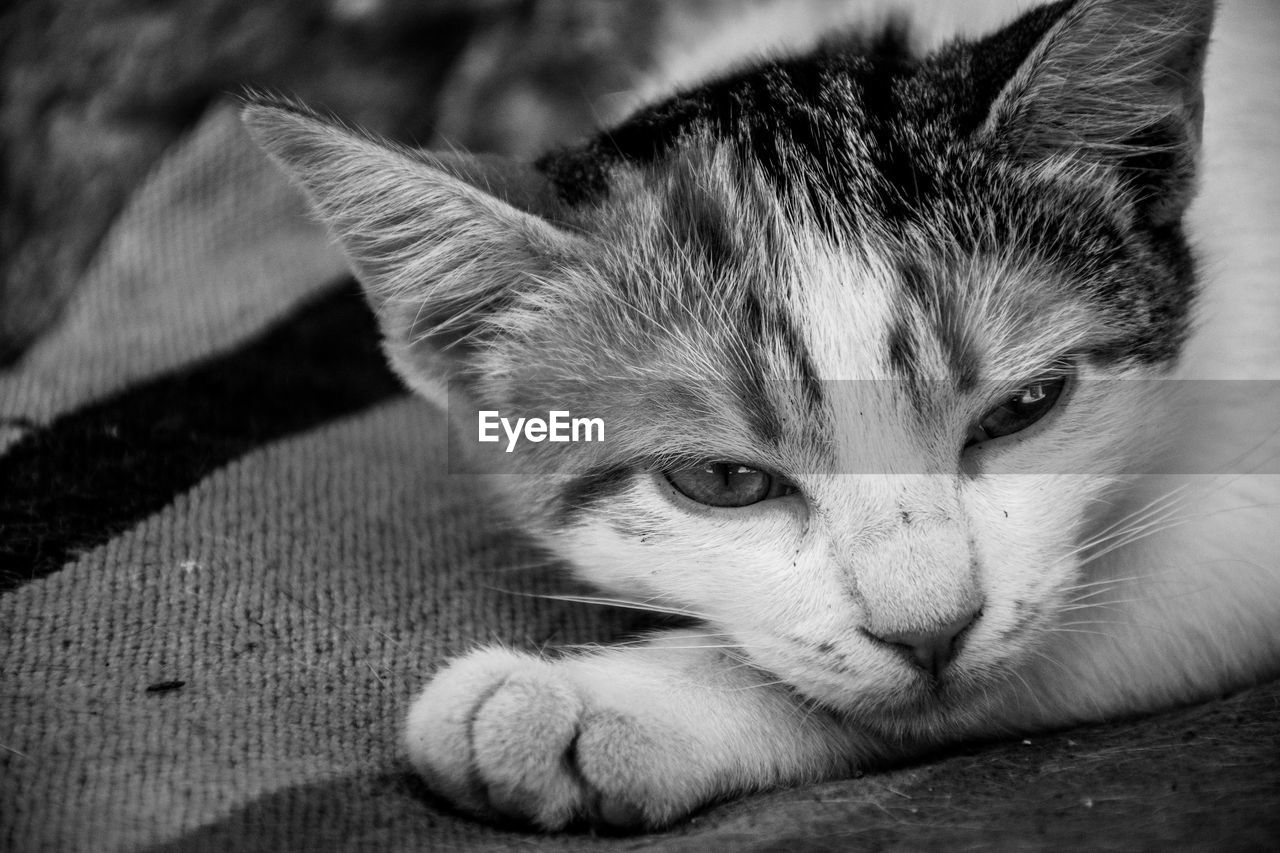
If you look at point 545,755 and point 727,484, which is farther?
point 727,484

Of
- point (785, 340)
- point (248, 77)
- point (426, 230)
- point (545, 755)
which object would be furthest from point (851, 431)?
point (248, 77)

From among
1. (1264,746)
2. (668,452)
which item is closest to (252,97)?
(668,452)

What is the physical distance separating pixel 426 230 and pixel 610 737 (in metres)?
0.65

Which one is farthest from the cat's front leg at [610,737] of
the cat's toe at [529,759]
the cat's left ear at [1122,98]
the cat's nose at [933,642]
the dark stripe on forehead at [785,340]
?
the cat's left ear at [1122,98]

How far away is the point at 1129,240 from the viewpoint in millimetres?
1343

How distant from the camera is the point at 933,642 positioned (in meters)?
1.09

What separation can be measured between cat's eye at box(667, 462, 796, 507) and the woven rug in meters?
0.30

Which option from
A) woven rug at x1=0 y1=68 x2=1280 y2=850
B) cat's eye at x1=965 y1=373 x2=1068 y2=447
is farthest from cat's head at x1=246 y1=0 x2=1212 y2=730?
woven rug at x1=0 y1=68 x2=1280 y2=850

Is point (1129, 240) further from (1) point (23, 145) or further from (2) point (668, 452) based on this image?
(1) point (23, 145)

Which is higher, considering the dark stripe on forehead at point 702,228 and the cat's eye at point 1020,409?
the dark stripe on forehead at point 702,228

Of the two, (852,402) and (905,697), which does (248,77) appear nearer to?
(852,402)

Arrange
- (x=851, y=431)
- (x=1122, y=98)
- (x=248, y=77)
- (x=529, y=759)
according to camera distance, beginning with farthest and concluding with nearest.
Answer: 1. (x=248, y=77)
2. (x=1122, y=98)
3. (x=851, y=431)
4. (x=529, y=759)

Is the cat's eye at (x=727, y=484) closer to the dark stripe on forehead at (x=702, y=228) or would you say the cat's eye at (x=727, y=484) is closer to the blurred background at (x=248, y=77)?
the dark stripe on forehead at (x=702, y=228)

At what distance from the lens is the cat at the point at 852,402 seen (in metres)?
1.13
